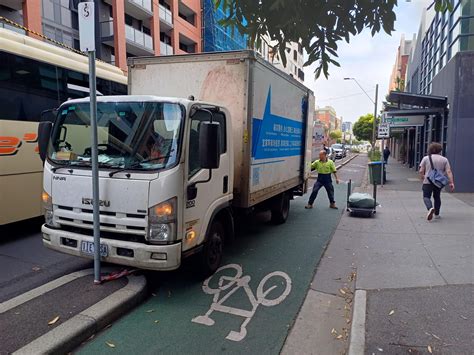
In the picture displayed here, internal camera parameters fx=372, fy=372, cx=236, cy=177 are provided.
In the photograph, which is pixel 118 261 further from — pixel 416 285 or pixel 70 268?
pixel 416 285

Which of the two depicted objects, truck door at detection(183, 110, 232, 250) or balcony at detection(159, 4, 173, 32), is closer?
truck door at detection(183, 110, 232, 250)

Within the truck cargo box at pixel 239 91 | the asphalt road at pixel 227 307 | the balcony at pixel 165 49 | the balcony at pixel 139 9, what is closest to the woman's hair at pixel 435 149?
the asphalt road at pixel 227 307

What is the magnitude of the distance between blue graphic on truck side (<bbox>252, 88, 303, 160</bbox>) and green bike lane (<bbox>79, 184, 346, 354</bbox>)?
1.70m

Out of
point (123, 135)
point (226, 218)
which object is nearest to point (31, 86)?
point (123, 135)

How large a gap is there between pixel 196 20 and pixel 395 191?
2410 cm

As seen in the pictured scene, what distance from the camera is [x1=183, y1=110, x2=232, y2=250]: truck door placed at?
4244mm

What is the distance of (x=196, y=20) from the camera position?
31.3 meters

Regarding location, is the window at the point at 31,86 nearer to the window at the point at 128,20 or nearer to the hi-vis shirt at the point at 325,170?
the hi-vis shirt at the point at 325,170

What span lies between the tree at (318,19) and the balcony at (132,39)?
864 inches

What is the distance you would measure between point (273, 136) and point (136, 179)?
3332mm

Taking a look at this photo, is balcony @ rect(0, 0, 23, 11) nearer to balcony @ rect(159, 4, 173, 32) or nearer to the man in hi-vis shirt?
balcony @ rect(159, 4, 173, 32)

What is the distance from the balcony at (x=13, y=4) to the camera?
51.9ft

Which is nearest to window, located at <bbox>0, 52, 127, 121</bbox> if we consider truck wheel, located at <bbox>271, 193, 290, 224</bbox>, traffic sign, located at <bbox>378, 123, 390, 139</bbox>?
truck wheel, located at <bbox>271, 193, 290, 224</bbox>

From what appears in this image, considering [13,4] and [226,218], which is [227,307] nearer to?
[226,218]
